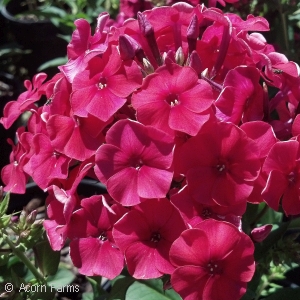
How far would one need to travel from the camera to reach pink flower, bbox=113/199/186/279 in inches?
24.0

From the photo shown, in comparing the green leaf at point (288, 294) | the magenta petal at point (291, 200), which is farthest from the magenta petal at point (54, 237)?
the green leaf at point (288, 294)

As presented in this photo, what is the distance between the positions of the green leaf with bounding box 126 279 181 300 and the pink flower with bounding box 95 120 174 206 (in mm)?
380

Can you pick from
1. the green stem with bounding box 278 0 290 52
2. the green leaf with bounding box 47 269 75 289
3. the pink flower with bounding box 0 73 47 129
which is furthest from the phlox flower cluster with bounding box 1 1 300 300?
the green stem with bounding box 278 0 290 52

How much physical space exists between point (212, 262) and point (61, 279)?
0.53m

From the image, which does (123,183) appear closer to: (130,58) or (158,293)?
(130,58)

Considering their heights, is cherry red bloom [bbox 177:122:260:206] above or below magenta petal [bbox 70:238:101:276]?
above

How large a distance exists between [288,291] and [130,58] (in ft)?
1.79

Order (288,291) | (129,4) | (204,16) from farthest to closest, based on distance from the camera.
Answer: (129,4) < (288,291) < (204,16)

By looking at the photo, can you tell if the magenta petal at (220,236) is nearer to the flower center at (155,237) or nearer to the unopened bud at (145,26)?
the flower center at (155,237)

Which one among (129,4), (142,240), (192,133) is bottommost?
(129,4)

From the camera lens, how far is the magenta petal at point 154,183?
0.59m

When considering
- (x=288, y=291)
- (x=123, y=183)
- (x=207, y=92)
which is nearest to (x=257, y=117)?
(x=207, y=92)

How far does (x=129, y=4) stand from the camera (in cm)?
154

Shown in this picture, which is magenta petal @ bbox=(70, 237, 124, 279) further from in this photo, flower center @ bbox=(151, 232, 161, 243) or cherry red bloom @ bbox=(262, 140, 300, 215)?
cherry red bloom @ bbox=(262, 140, 300, 215)
